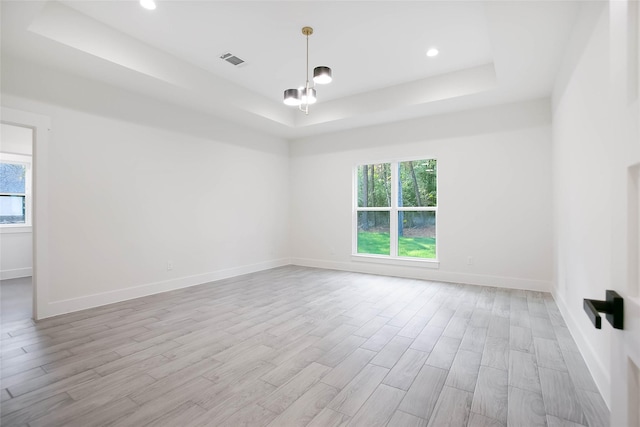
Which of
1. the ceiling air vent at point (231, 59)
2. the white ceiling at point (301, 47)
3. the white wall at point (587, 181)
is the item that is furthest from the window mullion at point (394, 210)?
the ceiling air vent at point (231, 59)

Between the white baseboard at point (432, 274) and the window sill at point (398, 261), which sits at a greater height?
the window sill at point (398, 261)

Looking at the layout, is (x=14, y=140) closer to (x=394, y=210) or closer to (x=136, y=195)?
(x=136, y=195)

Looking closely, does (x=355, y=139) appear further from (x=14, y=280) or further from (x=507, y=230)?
(x=14, y=280)

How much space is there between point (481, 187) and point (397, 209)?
4.72ft

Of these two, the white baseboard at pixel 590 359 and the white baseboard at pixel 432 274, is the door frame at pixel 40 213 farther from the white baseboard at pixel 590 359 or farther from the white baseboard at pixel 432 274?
the white baseboard at pixel 590 359

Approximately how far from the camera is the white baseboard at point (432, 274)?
14.2 feet

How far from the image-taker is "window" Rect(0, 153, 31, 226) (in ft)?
18.8

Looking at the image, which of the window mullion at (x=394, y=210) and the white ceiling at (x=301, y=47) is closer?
the white ceiling at (x=301, y=47)

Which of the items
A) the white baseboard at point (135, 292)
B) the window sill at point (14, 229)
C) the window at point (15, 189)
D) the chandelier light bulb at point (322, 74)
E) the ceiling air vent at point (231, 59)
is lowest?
the white baseboard at point (135, 292)

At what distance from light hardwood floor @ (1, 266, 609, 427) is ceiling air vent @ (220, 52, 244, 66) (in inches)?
125

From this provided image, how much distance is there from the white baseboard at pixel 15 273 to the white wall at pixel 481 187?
5.93 m

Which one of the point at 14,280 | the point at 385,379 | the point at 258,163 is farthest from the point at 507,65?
the point at 14,280

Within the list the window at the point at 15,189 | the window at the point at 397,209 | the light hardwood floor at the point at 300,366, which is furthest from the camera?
the window at the point at 15,189

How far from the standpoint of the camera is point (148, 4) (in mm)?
2840
